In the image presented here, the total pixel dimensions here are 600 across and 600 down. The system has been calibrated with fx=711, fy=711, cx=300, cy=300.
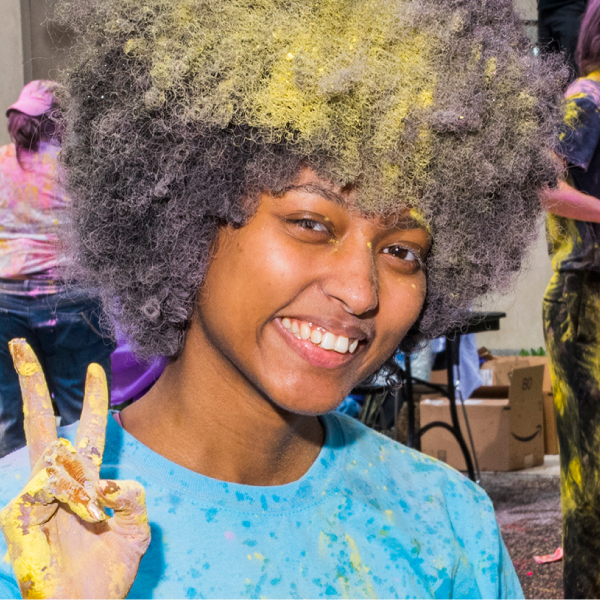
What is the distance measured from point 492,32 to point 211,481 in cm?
80

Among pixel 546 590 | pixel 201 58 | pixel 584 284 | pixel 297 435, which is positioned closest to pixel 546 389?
pixel 546 590

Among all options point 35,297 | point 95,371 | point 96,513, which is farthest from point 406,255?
point 35,297

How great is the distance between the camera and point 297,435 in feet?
3.92

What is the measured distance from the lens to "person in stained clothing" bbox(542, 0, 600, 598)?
2053mm

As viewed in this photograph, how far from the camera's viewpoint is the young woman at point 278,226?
1002mm

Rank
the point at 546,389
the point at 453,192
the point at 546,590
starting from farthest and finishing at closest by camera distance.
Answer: the point at 546,389, the point at 546,590, the point at 453,192

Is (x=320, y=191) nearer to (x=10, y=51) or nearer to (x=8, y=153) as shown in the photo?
(x=10, y=51)

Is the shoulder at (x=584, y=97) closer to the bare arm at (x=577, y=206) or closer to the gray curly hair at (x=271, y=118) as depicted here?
the bare arm at (x=577, y=206)

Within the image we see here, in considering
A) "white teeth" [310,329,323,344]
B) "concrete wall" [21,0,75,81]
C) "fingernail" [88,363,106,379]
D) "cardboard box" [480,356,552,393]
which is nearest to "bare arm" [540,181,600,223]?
"white teeth" [310,329,323,344]

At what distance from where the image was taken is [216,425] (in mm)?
1118

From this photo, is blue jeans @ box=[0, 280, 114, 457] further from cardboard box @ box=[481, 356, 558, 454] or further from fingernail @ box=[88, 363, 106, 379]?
cardboard box @ box=[481, 356, 558, 454]

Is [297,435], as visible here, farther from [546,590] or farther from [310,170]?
[546,590]

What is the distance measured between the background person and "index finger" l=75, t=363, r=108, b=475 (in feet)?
5.76

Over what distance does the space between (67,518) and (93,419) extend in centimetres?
12
